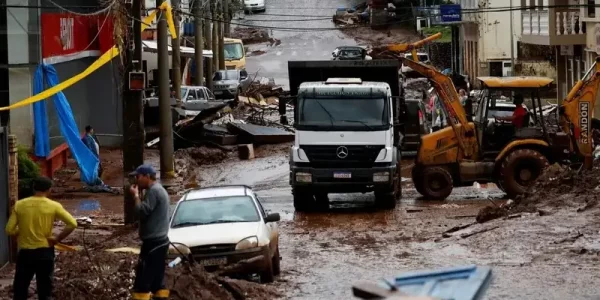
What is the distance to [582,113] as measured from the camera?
25.6 metres

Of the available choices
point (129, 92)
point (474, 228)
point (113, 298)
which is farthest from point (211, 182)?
point (113, 298)

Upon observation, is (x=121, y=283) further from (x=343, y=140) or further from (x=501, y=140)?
(x=501, y=140)

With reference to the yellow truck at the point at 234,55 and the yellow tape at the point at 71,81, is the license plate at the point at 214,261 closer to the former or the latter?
the yellow tape at the point at 71,81

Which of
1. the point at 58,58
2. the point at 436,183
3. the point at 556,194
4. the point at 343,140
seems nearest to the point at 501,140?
the point at 436,183

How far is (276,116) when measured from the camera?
48.6 metres

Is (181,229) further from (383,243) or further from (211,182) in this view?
(211,182)

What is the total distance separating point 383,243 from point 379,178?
4.52 m

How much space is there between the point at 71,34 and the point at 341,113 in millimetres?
9203

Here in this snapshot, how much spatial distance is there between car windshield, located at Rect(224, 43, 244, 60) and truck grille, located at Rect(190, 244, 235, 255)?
2130 inches

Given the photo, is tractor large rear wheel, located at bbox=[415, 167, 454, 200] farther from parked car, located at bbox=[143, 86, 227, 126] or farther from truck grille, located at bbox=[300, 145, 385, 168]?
parked car, located at bbox=[143, 86, 227, 126]

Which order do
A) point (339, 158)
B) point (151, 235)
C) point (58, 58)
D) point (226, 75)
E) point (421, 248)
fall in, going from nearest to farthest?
point (151, 235) → point (421, 248) → point (339, 158) → point (58, 58) → point (226, 75)

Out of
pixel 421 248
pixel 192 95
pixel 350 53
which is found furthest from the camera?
pixel 350 53

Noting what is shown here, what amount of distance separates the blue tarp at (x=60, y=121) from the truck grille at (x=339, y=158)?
17.6 feet

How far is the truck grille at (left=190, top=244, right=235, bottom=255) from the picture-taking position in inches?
620
